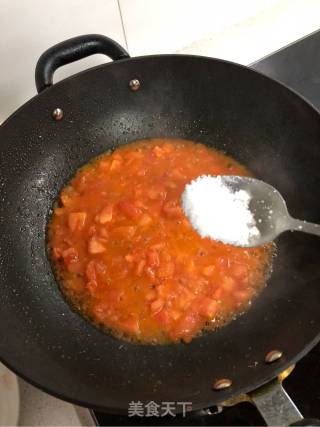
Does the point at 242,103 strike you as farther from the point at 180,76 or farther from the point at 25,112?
the point at 25,112

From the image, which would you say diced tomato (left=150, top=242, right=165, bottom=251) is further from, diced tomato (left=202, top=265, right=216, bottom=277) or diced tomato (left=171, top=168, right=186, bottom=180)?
diced tomato (left=171, top=168, right=186, bottom=180)

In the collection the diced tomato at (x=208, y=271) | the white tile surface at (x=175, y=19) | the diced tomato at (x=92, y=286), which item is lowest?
the diced tomato at (x=208, y=271)

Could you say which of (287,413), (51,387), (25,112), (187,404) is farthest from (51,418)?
(25,112)

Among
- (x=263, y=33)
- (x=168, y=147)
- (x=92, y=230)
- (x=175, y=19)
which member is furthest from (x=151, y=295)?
(x=263, y=33)

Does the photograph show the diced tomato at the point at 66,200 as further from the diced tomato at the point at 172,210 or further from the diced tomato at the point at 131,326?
the diced tomato at the point at 131,326

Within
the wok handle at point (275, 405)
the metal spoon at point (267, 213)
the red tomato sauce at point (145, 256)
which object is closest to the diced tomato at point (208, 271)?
the red tomato sauce at point (145, 256)

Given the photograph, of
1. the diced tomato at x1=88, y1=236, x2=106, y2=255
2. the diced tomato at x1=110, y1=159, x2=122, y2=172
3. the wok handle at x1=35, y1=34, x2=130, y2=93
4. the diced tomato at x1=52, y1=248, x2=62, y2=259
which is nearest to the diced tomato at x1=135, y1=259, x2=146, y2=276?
the diced tomato at x1=88, y1=236, x2=106, y2=255
